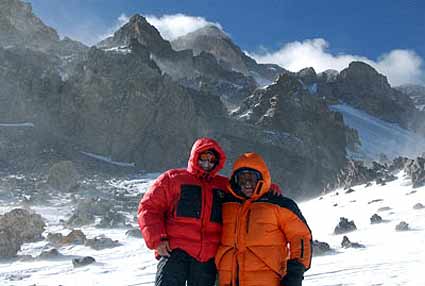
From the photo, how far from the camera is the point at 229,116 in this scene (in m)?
43.2

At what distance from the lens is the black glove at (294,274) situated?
3582mm

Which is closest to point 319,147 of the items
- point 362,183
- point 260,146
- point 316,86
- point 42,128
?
point 260,146

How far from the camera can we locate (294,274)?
3592 millimetres

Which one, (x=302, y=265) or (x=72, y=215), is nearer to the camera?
(x=302, y=265)

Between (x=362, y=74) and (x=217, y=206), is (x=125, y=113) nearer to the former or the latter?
(x=217, y=206)

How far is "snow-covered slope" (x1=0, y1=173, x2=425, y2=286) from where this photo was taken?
27.3 ft

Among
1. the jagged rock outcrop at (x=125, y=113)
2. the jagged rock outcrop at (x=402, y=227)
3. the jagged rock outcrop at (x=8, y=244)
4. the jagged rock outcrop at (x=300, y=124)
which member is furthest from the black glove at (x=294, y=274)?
the jagged rock outcrop at (x=300, y=124)

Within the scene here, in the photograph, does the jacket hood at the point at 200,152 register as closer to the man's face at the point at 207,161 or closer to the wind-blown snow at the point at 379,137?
the man's face at the point at 207,161

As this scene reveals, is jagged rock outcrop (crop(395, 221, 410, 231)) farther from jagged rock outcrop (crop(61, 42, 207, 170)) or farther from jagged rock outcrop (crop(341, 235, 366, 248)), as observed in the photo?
jagged rock outcrop (crop(61, 42, 207, 170))

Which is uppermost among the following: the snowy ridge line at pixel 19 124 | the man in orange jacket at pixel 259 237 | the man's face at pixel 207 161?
the snowy ridge line at pixel 19 124

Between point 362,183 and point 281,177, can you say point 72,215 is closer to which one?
point 362,183

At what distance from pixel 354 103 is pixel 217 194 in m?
68.3

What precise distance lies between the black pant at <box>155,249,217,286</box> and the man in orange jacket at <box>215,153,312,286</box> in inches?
4.8

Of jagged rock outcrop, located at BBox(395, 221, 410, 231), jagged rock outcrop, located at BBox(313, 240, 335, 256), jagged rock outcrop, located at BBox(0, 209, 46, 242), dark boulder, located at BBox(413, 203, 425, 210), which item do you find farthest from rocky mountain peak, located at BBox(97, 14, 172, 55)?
jagged rock outcrop, located at BBox(313, 240, 335, 256)
